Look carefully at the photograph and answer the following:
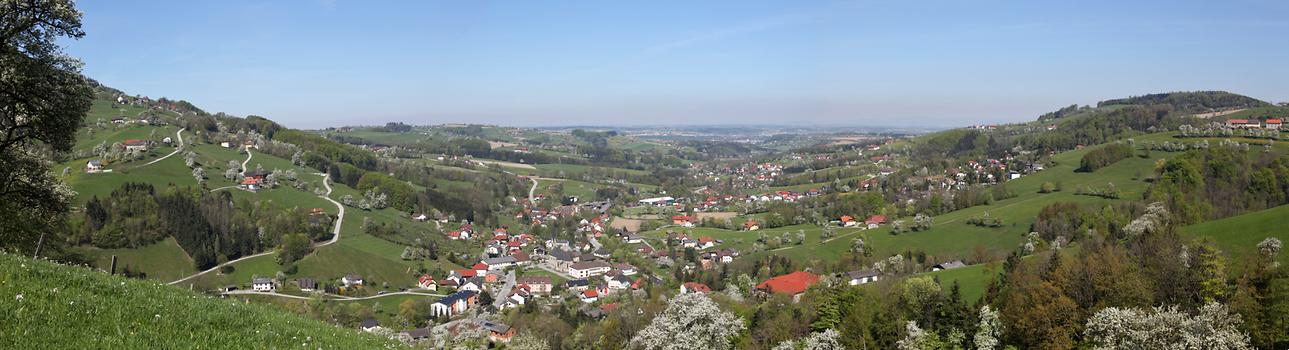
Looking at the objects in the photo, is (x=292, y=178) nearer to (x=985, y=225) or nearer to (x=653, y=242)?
(x=653, y=242)

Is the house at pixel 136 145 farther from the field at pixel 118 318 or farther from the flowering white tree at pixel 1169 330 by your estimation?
the flowering white tree at pixel 1169 330

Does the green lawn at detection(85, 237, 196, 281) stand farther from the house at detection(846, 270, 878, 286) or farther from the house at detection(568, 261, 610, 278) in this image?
the house at detection(846, 270, 878, 286)

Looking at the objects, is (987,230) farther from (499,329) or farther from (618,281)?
(499,329)

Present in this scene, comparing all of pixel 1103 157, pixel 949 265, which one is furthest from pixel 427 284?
pixel 1103 157

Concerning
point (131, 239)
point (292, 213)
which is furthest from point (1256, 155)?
point (131, 239)

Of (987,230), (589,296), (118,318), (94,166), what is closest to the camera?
(118,318)

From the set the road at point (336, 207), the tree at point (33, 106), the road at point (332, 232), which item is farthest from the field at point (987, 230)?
the tree at point (33, 106)

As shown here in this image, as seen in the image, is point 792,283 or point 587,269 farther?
point 587,269
